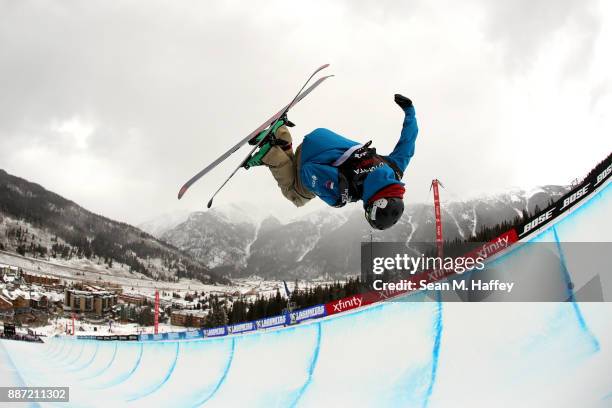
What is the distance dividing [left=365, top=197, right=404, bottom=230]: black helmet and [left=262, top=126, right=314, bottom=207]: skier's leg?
24.0 inches

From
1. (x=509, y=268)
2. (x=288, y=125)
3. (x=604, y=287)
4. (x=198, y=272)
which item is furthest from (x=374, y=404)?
(x=198, y=272)

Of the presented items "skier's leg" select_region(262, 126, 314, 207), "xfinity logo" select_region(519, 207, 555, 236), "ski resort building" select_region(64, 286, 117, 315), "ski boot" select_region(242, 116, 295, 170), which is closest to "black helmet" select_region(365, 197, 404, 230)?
"skier's leg" select_region(262, 126, 314, 207)

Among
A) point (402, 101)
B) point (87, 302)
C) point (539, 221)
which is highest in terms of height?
point (402, 101)

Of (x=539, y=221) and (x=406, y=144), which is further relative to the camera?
(x=539, y=221)

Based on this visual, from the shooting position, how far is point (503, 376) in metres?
3.33

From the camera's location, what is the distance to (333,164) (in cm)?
281

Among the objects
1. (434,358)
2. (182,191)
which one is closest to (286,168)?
(182,191)

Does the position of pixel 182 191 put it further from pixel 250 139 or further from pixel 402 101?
pixel 402 101

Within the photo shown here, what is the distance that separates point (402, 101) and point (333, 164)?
63 cm

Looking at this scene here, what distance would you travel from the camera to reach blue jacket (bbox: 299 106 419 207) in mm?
2648

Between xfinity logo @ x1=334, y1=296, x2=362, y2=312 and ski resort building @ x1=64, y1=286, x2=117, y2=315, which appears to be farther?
ski resort building @ x1=64, y1=286, x2=117, y2=315

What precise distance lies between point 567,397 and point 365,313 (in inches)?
96.5

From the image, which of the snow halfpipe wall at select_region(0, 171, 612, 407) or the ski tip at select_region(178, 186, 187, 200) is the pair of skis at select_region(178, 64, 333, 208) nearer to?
the ski tip at select_region(178, 186, 187, 200)

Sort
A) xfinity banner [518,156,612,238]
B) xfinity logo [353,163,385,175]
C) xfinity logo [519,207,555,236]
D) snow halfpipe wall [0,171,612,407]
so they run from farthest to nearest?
xfinity logo [519,207,555,236] → xfinity banner [518,156,612,238] → snow halfpipe wall [0,171,612,407] → xfinity logo [353,163,385,175]
